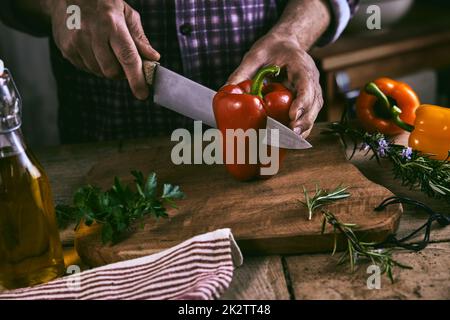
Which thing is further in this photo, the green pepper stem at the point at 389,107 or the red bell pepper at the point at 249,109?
the green pepper stem at the point at 389,107

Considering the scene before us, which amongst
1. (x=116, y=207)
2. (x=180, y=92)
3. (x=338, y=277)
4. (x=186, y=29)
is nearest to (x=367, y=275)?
(x=338, y=277)

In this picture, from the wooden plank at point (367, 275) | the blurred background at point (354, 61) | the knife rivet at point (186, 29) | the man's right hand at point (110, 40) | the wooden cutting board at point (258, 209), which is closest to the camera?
the wooden plank at point (367, 275)

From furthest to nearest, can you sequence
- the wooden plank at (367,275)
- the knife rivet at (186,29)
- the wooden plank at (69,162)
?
the knife rivet at (186,29) → the wooden plank at (69,162) → the wooden plank at (367,275)

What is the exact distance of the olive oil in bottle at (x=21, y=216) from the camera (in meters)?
0.91

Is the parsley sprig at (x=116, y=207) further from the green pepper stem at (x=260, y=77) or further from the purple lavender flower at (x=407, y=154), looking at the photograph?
the purple lavender flower at (x=407, y=154)

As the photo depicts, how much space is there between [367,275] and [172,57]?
818 millimetres

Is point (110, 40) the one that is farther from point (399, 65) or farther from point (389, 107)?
point (399, 65)

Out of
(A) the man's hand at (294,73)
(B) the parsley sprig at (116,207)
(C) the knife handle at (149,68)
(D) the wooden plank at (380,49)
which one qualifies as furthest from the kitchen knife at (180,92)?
(D) the wooden plank at (380,49)

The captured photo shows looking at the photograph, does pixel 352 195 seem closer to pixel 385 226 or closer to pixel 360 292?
pixel 385 226

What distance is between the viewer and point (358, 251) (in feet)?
3.13

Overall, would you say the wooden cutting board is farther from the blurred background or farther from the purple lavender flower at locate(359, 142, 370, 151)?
the blurred background

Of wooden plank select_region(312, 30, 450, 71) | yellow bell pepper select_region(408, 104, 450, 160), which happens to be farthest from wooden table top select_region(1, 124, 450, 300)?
wooden plank select_region(312, 30, 450, 71)

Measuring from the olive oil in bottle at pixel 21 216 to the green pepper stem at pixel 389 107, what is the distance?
81cm

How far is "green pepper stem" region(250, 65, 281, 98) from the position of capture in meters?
1.21
